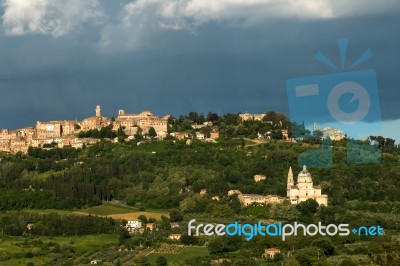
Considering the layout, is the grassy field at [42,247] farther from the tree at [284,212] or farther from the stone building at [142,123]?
the stone building at [142,123]

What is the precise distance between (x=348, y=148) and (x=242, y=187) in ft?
40.0

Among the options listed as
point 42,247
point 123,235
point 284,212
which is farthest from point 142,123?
point 42,247

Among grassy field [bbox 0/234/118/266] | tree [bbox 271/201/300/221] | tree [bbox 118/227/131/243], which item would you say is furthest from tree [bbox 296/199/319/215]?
grassy field [bbox 0/234/118/266]

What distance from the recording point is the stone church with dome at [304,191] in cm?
5778

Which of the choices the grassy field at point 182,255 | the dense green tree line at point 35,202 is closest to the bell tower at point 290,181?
the dense green tree line at point 35,202

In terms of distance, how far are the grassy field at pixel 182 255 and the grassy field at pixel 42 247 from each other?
12.5 feet

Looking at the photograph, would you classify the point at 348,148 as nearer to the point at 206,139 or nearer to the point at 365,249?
the point at 206,139

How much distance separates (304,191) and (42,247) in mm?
17665

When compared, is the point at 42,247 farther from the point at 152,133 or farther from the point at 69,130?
the point at 69,130

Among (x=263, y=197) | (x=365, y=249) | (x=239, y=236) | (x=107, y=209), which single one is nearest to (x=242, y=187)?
(x=263, y=197)

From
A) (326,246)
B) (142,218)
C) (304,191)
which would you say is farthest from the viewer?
(304,191)

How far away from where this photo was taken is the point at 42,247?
4909 cm

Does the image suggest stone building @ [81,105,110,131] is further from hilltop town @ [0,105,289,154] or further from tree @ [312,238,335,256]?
tree @ [312,238,335,256]

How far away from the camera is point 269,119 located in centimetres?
8494
